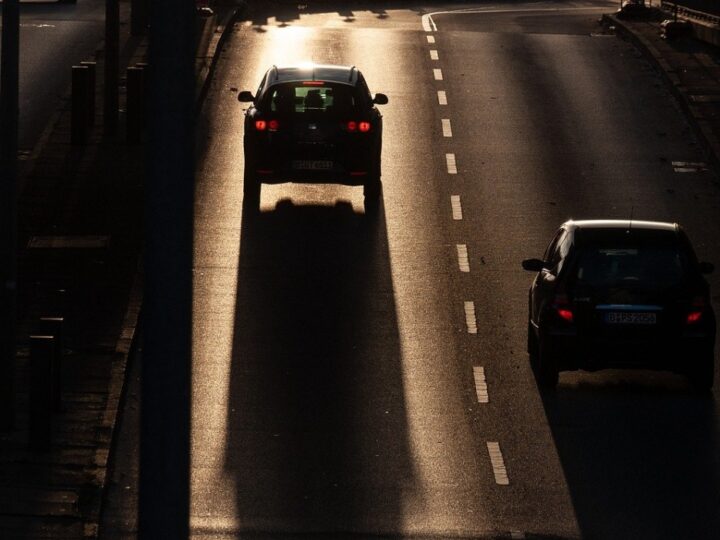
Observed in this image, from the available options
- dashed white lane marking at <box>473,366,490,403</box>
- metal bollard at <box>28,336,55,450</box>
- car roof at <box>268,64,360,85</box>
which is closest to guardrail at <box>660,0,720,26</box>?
car roof at <box>268,64,360,85</box>

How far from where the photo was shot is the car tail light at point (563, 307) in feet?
54.6

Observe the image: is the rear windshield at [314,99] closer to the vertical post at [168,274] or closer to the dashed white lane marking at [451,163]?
the dashed white lane marking at [451,163]

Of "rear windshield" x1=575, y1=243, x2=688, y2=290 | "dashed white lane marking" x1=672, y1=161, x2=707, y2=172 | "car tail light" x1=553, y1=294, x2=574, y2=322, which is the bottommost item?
"dashed white lane marking" x1=672, y1=161, x2=707, y2=172

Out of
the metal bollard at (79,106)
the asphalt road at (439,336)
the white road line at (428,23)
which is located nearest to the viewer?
the asphalt road at (439,336)

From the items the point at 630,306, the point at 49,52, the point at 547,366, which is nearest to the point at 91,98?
the point at 49,52

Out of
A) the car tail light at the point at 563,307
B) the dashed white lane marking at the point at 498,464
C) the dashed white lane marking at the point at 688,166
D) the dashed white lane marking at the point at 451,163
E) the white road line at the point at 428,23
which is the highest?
the car tail light at the point at 563,307

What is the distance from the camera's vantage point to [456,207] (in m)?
25.4

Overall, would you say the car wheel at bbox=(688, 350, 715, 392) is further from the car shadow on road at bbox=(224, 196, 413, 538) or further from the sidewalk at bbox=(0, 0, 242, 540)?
the sidewalk at bbox=(0, 0, 242, 540)

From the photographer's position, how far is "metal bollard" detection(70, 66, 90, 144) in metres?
27.8

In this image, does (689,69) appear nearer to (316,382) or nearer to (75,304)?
(75,304)

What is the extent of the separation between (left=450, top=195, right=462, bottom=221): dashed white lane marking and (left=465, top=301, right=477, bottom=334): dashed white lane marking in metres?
4.45

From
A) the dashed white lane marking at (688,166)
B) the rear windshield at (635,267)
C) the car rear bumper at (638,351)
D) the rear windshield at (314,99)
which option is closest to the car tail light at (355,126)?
the rear windshield at (314,99)

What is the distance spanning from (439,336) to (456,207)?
6.49 metres

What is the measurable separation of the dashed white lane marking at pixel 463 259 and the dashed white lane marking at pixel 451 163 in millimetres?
4554
